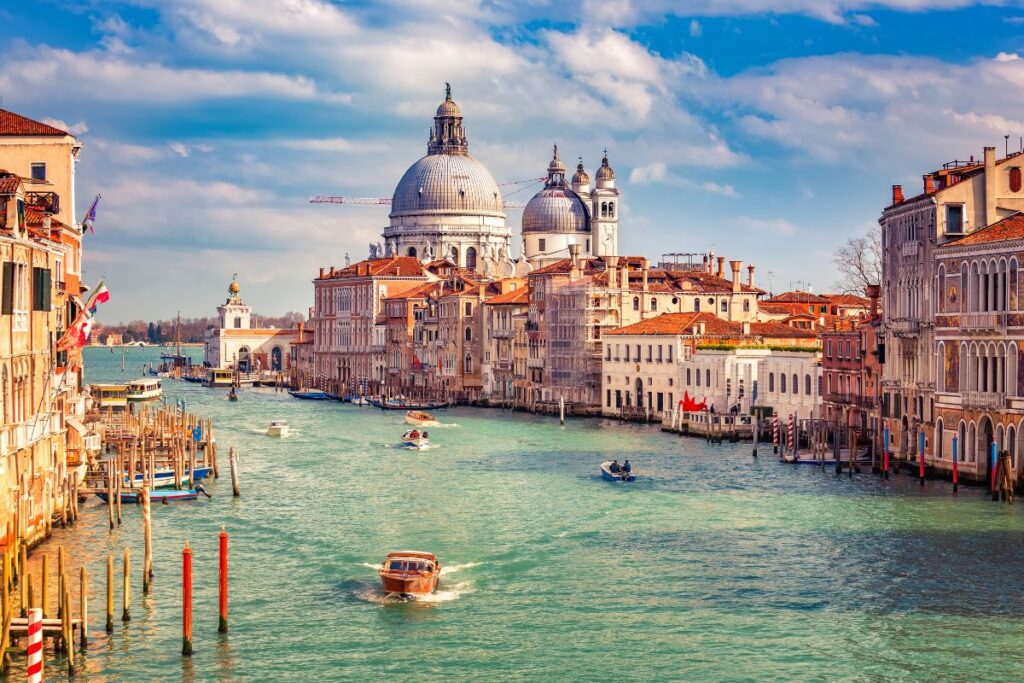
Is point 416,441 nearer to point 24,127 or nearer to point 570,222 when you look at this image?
point 24,127

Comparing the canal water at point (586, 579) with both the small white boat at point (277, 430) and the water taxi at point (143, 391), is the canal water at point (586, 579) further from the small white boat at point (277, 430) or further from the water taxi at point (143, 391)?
the water taxi at point (143, 391)

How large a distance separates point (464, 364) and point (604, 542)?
49732 millimetres

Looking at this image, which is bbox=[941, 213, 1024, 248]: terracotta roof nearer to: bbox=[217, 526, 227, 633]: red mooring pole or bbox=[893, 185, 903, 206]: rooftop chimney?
bbox=[893, 185, 903, 206]: rooftop chimney

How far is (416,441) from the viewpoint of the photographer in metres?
44.2

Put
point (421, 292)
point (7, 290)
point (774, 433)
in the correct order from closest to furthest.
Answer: point (7, 290)
point (774, 433)
point (421, 292)

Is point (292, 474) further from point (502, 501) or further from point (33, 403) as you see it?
point (33, 403)

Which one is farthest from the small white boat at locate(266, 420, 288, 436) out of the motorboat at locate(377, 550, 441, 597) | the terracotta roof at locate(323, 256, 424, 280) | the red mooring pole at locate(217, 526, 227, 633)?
the terracotta roof at locate(323, 256, 424, 280)

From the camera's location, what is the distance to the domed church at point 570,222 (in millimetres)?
92750

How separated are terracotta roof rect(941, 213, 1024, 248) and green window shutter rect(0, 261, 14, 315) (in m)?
17.0

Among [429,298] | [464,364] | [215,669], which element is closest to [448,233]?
[429,298]

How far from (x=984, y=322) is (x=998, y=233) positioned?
1.60m

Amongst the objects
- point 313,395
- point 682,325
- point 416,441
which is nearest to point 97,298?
point 416,441

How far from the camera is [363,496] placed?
3250 cm

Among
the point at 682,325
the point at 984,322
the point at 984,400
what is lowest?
the point at 984,400
